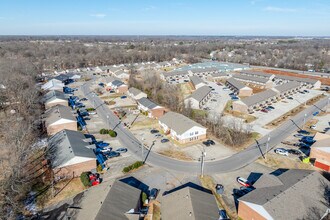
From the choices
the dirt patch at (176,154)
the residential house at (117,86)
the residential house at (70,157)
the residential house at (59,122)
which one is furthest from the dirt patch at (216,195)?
the residential house at (117,86)

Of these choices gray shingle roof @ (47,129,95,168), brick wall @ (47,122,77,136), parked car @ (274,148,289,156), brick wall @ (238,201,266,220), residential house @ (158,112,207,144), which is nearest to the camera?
brick wall @ (238,201,266,220)

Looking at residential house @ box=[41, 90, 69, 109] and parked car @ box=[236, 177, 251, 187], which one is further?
residential house @ box=[41, 90, 69, 109]

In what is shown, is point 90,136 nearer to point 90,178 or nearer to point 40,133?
point 40,133

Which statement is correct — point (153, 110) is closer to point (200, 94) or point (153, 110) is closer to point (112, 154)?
point (112, 154)

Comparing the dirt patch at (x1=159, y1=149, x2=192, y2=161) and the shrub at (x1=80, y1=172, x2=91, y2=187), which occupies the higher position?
the shrub at (x1=80, y1=172, x2=91, y2=187)

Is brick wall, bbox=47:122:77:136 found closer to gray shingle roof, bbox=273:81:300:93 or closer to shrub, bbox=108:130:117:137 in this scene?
shrub, bbox=108:130:117:137

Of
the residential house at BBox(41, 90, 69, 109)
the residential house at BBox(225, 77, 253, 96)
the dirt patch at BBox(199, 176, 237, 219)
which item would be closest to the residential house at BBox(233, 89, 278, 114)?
the residential house at BBox(225, 77, 253, 96)

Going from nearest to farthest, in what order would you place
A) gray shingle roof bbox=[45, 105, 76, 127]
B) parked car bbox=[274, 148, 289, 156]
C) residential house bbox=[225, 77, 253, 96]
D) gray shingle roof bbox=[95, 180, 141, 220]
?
1. gray shingle roof bbox=[95, 180, 141, 220]
2. parked car bbox=[274, 148, 289, 156]
3. gray shingle roof bbox=[45, 105, 76, 127]
4. residential house bbox=[225, 77, 253, 96]

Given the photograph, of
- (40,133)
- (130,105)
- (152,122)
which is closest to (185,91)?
(130,105)
